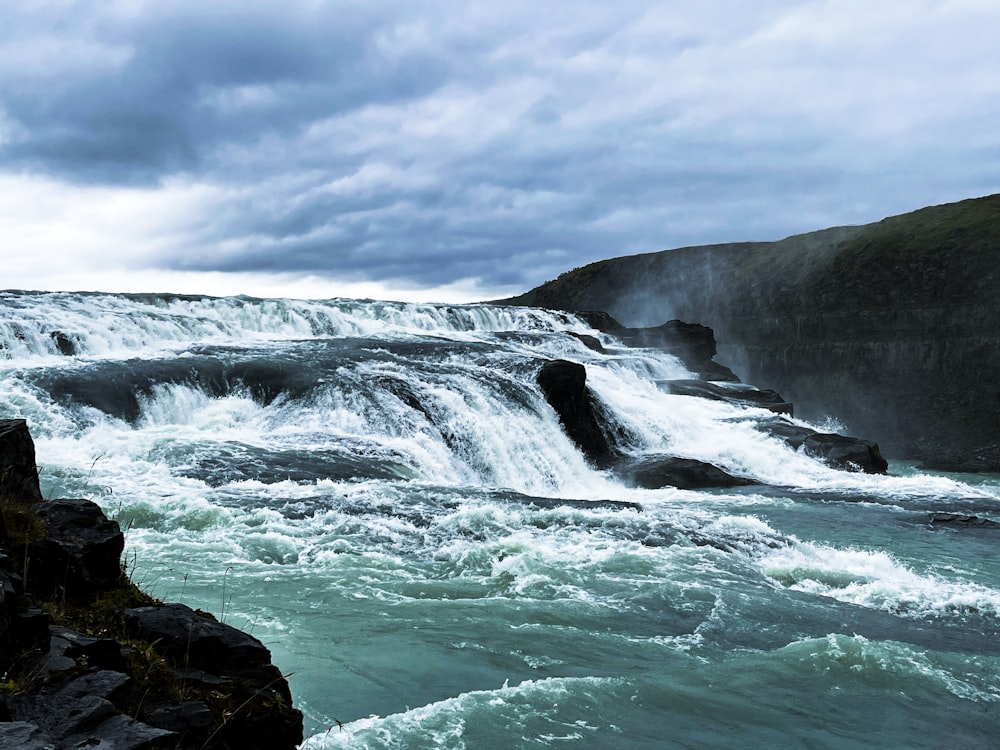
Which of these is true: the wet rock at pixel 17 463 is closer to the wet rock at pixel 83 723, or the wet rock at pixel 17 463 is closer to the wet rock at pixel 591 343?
the wet rock at pixel 83 723

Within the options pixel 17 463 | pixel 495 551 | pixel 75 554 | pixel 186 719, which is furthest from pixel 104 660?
pixel 495 551

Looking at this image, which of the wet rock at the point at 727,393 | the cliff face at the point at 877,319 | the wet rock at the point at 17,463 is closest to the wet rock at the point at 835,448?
the wet rock at the point at 727,393

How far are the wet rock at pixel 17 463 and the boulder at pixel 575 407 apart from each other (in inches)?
718

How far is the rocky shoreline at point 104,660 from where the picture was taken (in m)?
3.78

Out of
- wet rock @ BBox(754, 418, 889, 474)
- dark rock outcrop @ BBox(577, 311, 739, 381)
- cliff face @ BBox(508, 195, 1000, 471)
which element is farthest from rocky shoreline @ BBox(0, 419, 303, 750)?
cliff face @ BBox(508, 195, 1000, 471)

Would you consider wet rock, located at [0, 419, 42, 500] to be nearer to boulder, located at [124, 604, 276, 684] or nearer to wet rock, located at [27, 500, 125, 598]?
wet rock, located at [27, 500, 125, 598]

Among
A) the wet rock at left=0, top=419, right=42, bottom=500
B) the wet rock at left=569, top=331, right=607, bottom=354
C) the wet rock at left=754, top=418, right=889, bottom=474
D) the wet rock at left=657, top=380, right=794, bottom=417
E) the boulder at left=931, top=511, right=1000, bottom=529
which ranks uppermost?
the wet rock at left=569, top=331, right=607, bottom=354

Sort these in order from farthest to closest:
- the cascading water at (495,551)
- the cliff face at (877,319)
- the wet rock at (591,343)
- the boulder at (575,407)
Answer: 1. the cliff face at (877,319)
2. the wet rock at (591,343)
3. the boulder at (575,407)
4. the cascading water at (495,551)

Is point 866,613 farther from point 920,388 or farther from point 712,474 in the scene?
point 920,388

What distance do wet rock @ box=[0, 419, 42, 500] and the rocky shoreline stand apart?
0.20m

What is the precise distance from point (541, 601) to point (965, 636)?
5156 millimetres

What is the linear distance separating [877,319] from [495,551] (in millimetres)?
49488

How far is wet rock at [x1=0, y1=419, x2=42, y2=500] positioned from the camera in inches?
261

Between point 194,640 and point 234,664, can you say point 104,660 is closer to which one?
point 194,640
